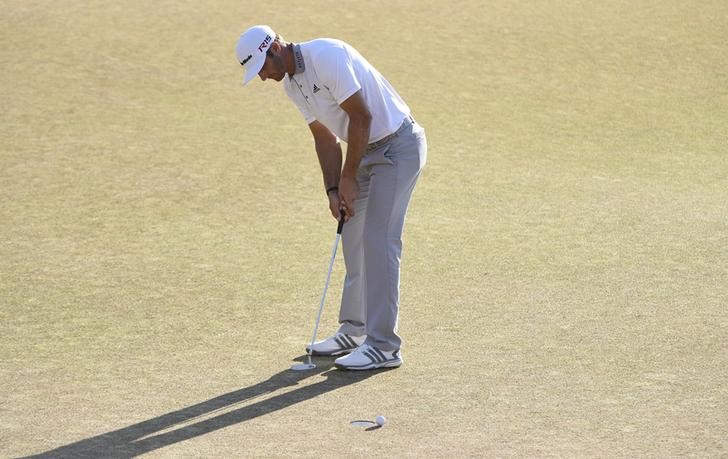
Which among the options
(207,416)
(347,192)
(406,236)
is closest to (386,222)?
(347,192)

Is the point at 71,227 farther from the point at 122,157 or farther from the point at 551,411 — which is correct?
the point at 551,411

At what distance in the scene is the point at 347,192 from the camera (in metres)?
5.98

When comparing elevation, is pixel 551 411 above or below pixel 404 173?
below

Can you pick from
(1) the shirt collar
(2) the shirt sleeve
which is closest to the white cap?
(1) the shirt collar

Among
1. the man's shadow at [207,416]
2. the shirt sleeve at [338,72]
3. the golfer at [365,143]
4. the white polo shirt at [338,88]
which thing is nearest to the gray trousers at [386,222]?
the golfer at [365,143]

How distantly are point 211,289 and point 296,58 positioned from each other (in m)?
2.20

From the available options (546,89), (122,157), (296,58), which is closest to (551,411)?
(296,58)

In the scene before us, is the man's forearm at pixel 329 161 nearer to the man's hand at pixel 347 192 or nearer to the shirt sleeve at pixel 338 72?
the man's hand at pixel 347 192

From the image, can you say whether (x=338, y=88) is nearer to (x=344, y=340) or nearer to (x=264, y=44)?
(x=264, y=44)

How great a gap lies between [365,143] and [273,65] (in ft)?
1.88

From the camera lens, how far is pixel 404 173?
19.6ft

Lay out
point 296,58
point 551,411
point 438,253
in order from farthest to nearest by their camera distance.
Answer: point 438,253 < point 296,58 < point 551,411

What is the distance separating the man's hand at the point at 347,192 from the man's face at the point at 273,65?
0.61 meters

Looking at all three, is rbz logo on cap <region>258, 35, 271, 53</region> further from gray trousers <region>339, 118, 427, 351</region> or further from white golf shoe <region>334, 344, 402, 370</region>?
white golf shoe <region>334, 344, 402, 370</region>
